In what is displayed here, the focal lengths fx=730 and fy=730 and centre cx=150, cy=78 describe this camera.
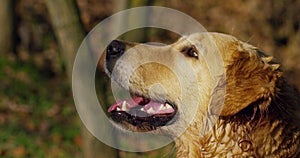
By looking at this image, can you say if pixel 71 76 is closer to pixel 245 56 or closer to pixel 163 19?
pixel 245 56

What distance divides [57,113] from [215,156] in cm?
740

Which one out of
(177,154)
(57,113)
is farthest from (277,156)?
(57,113)

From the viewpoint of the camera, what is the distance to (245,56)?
518 cm

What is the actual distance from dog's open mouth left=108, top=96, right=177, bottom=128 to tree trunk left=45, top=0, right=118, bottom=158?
82.6 inches

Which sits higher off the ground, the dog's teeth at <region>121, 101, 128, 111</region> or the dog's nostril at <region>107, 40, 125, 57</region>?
the dog's nostril at <region>107, 40, 125, 57</region>

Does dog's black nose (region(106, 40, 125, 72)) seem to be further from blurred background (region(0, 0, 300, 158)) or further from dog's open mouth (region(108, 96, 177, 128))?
blurred background (region(0, 0, 300, 158))

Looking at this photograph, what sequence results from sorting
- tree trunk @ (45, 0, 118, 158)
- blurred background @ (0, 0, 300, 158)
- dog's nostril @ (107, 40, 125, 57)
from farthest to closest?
blurred background @ (0, 0, 300, 158) < tree trunk @ (45, 0, 118, 158) < dog's nostril @ (107, 40, 125, 57)

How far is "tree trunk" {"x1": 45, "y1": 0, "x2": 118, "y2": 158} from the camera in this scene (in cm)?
777

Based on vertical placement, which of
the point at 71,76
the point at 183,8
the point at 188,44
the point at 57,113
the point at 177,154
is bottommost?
the point at 57,113

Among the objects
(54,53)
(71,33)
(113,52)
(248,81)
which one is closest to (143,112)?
(113,52)

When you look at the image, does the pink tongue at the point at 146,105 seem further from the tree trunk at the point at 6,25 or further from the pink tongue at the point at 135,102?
the tree trunk at the point at 6,25

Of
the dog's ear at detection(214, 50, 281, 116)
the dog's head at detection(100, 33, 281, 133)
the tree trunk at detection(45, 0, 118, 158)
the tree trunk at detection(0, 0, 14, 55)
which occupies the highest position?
the dog's ear at detection(214, 50, 281, 116)

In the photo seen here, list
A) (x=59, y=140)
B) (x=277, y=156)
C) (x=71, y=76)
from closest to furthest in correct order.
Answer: (x=277, y=156)
(x=71, y=76)
(x=59, y=140)

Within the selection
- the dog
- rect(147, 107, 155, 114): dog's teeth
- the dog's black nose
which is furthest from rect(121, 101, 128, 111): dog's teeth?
the dog's black nose
